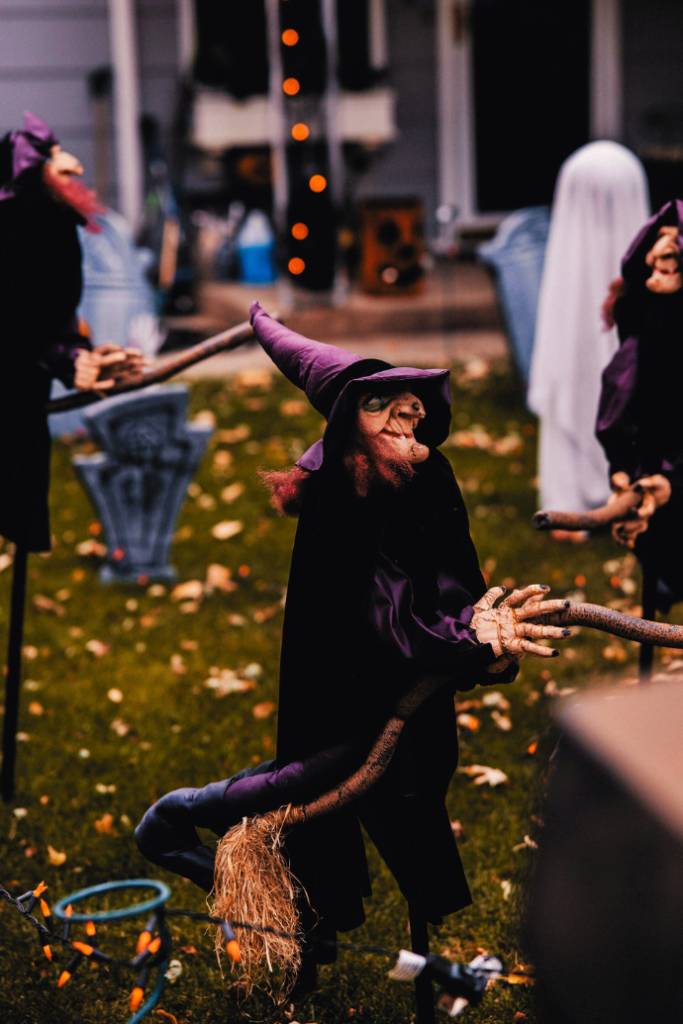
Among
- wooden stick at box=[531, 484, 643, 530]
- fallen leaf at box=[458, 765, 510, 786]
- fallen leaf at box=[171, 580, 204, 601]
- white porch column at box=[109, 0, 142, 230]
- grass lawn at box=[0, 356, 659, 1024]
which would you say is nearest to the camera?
wooden stick at box=[531, 484, 643, 530]

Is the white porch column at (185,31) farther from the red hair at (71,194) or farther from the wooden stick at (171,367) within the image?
the wooden stick at (171,367)

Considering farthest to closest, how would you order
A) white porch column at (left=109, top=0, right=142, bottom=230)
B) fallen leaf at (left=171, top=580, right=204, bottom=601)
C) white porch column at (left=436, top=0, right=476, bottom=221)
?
white porch column at (left=436, top=0, right=476, bottom=221) < white porch column at (left=109, top=0, right=142, bottom=230) < fallen leaf at (left=171, top=580, right=204, bottom=601)

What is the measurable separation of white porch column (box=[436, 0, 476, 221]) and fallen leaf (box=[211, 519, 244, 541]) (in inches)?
205

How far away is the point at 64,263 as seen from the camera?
10.9 ft

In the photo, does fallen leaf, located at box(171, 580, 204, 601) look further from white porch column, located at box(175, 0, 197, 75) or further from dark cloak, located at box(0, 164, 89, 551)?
white porch column, located at box(175, 0, 197, 75)

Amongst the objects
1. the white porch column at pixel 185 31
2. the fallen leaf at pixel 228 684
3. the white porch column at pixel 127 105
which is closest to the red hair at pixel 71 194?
the fallen leaf at pixel 228 684

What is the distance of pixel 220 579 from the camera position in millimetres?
5613

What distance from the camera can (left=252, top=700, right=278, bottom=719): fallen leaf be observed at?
4.28 metres

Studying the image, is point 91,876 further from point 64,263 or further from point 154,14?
point 154,14

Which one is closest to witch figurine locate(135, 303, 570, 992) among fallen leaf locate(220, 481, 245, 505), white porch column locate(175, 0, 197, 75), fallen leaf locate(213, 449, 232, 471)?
fallen leaf locate(220, 481, 245, 505)

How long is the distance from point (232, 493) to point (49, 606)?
1559 mm

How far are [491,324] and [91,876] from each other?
7486 mm

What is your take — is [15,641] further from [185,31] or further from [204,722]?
[185,31]

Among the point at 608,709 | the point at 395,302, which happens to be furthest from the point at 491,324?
the point at 608,709
